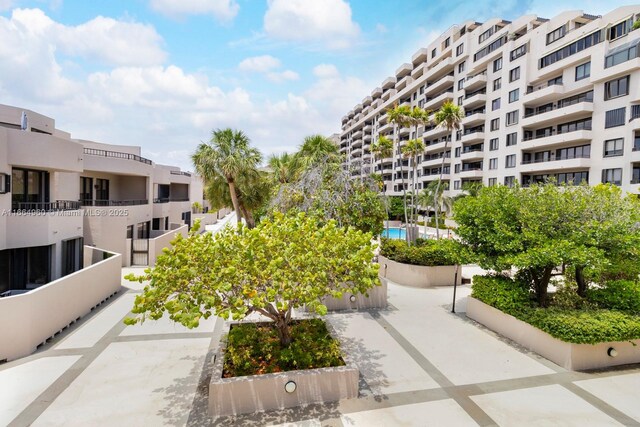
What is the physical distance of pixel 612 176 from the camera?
28234 mm

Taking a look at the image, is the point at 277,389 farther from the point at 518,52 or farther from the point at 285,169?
the point at 518,52

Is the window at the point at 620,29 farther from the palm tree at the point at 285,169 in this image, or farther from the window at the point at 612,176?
the palm tree at the point at 285,169

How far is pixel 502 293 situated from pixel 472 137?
120ft

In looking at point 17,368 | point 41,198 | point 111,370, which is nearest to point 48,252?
point 41,198

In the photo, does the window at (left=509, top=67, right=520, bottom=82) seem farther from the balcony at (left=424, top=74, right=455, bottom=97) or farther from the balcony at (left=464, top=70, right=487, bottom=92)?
the balcony at (left=424, top=74, right=455, bottom=97)

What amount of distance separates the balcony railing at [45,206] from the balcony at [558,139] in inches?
1549

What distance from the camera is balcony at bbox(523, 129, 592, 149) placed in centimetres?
2972

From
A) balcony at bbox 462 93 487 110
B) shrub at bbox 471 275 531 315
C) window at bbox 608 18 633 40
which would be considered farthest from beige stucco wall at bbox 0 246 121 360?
balcony at bbox 462 93 487 110

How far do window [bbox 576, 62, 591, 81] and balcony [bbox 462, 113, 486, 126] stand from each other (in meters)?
11.4

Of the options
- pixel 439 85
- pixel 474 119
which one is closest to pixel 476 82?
pixel 474 119

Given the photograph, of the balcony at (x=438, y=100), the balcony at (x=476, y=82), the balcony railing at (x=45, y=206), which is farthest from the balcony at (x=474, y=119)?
the balcony railing at (x=45, y=206)

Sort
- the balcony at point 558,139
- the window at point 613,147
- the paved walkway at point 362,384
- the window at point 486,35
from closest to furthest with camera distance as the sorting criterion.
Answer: the paved walkway at point 362,384
the window at point 613,147
the balcony at point 558,139
the window at point 486,35

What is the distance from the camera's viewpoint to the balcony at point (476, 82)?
41750 millimetres

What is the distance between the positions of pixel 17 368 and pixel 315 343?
7.77 metres
